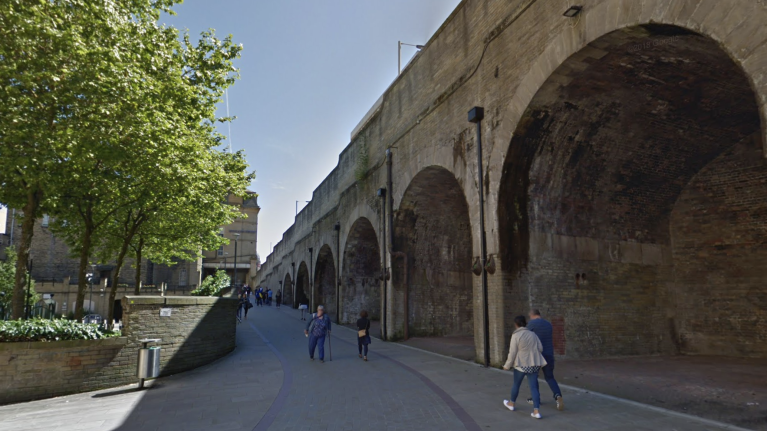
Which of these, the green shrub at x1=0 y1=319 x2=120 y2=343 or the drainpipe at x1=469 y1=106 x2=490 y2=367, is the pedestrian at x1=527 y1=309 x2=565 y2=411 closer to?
the drainpipe at x1=469 y1=106 x2=490 y2=367

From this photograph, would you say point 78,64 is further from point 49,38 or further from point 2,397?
point 2,397

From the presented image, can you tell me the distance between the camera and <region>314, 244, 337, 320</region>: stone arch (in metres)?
30.2

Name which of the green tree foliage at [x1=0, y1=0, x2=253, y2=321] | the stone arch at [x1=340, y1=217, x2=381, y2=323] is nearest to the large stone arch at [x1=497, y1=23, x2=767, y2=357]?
the green tree foliage at [x1=0, y1=0, x2=253, y2=321]

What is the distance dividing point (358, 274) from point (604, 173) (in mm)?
14456

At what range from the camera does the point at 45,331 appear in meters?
8.26

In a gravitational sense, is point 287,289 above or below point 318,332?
above

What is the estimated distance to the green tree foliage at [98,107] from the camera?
8883mm

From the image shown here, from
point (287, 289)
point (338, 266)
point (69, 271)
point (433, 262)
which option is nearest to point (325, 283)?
point (338, 266)

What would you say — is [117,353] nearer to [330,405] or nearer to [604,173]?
[330,405]

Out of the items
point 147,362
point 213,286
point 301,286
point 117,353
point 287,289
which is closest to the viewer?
point 147,362

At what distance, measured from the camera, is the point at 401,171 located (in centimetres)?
1619

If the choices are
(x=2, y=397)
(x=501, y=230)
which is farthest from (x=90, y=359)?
(x=501, y=230)

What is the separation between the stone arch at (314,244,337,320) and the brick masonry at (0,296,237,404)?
18.2 metres

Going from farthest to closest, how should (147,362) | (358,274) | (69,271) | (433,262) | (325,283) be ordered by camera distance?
(69,271) < (325,283) < (358,274) < (433,262) < (147,362)
